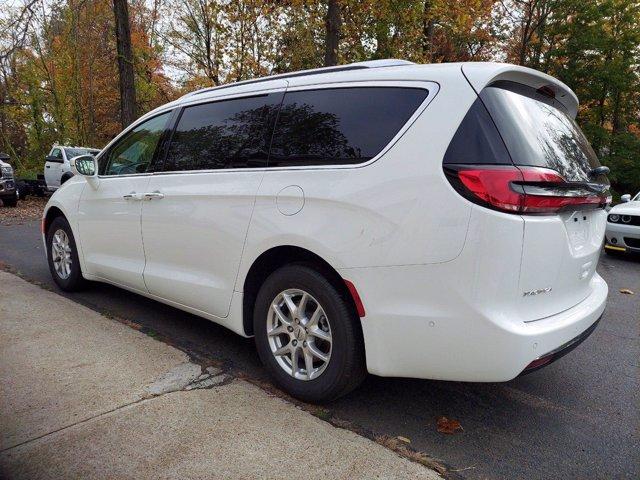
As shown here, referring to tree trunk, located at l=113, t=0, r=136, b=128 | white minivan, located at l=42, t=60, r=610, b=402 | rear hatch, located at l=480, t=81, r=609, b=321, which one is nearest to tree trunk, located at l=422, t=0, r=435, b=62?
tree trunk, located at l=113, t=0, r=136, b=128

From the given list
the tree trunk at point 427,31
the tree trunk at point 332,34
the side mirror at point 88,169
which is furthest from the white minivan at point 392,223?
the tree trunk at point 427,31

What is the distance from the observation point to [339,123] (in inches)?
111

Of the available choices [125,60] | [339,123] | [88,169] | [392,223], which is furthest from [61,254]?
→ [125,60]

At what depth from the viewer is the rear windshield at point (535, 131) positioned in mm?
2385

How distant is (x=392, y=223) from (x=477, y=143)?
21.0 inches

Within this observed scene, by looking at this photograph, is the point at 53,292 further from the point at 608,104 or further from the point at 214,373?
the point at 608,104

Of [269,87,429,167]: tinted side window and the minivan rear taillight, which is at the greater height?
[269,87,429,167]: tinted side window

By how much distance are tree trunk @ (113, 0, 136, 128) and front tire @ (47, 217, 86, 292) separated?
858 centimetres

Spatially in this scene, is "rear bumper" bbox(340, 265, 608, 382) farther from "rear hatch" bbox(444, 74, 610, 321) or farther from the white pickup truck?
the white pickup truck

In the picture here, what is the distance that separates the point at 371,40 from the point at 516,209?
54.2 ft

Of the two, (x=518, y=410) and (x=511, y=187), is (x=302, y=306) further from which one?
(x=518, y=410)

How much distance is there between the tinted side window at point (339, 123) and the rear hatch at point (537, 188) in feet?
1.26

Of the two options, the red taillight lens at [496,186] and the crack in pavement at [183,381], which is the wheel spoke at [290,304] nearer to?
the crack in pavement at [183,381]

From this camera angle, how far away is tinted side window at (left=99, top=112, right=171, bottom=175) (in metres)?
4.03
